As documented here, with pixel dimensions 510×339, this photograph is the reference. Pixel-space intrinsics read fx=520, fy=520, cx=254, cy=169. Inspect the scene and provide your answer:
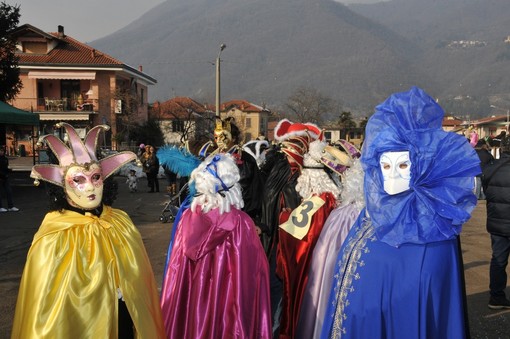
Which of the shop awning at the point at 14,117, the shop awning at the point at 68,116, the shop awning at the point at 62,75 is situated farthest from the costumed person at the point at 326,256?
the shop awning at the point at 62,75

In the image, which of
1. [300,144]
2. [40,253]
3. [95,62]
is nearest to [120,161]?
[40,253]

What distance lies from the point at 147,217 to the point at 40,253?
412 inches

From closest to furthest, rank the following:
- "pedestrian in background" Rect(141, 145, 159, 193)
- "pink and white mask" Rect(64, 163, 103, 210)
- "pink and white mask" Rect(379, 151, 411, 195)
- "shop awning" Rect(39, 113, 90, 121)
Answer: "pink and white mask" Rect(379, 151, 411, 195) → "pink and white mask" Rect(64, 163, 103, 210) → "pedestrian in background" Rect(141, 145, 159, 193) → "shop awning" Rect(39, 113, 90, 121)

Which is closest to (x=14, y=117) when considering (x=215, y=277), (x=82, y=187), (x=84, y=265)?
(x=215, y=277)

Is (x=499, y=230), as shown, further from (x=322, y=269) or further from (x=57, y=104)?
(x=57, y=104)

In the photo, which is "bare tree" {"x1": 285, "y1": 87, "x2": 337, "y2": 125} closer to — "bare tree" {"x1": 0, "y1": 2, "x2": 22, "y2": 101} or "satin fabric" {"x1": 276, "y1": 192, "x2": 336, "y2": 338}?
"bare tree" {"x1": 0, "y1": 2, "x2": 22, "y2": 101}

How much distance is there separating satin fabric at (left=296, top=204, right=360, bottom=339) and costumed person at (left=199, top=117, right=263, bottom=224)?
163cm

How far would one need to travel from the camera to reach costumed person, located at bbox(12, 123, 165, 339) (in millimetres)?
3330

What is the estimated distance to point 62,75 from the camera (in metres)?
38.8

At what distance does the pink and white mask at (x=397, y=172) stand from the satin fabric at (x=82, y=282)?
1816 millimetres

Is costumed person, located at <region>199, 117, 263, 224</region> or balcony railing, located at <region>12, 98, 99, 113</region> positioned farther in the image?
balcony railing, located at <region>12, 98, 99, 113</region>

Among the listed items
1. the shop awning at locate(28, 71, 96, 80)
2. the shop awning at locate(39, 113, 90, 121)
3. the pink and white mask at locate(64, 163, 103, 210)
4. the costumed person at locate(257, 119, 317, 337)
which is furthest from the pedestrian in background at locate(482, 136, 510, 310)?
the shop awning at locate(28, 71, 96, 80)

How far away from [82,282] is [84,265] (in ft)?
0.37

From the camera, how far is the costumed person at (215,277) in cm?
452
